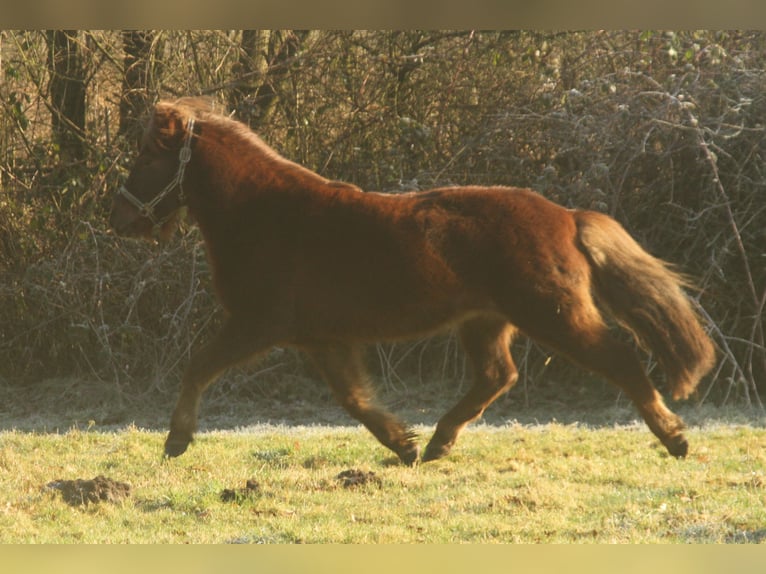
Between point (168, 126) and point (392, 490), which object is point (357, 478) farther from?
point (168, 126)

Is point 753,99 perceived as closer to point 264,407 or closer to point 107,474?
point 264,407

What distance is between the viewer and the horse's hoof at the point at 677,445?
458 cm

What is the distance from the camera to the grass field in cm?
414

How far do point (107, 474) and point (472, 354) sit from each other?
→ 1739 millimetres

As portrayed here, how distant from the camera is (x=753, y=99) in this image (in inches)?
256

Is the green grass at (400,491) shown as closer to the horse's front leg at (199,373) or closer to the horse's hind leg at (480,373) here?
the horse's hind leg at (480,373)

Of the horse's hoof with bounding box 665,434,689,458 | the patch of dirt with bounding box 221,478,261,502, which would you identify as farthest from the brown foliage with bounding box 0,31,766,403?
the patch of dirt with bounding box 221,478,261,502

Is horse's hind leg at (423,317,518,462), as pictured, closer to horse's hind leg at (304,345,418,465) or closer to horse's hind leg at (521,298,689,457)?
horse's hind leg at (304,345,418,465)

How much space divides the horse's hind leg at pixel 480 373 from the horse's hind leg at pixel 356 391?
180mm

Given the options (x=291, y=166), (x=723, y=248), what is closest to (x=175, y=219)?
(x=291, y=166)

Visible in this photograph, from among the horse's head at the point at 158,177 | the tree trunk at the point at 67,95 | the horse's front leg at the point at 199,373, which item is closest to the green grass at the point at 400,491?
the horse's front leg at the point at 199,373

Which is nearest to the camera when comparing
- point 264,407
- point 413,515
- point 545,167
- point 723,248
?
point 413,515

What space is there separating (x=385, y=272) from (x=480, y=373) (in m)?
0.79

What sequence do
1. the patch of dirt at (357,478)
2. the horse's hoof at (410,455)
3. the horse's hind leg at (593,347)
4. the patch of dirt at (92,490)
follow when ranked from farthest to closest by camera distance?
the horse's hoof at (410,455) → the patch of dirt at (357,478) → the patch of dirt at (92,490) → the horse's hind leg at (593,347)
